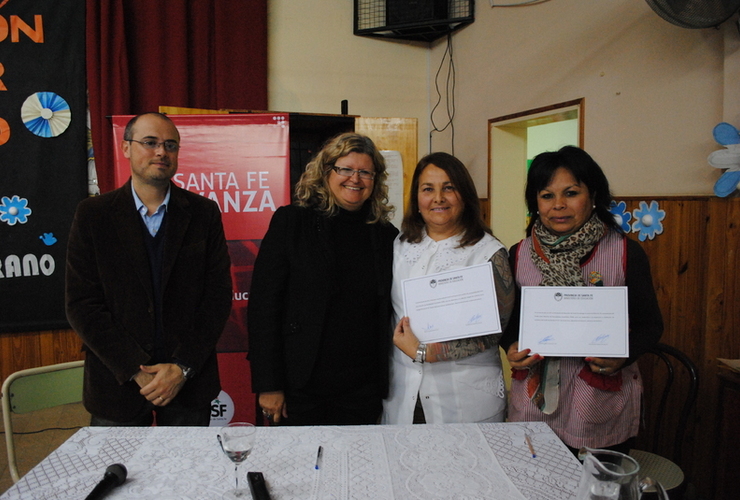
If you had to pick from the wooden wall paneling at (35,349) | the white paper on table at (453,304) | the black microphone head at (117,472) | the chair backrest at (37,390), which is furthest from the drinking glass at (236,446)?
the wooden wall paneling at (35,349)

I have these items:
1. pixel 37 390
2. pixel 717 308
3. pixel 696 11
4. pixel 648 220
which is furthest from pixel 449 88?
pixel 37 390

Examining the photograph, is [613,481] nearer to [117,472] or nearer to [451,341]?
[451,341]

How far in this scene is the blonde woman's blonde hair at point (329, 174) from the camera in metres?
1.75

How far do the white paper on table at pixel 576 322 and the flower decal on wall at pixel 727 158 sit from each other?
128 cm

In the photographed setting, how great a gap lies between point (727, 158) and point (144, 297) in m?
2.54

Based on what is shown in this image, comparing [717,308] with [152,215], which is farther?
[717,308]

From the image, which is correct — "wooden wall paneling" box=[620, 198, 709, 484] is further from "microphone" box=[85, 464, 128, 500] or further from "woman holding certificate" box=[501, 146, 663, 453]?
"microphone" box=[85, 464, 128, 500]

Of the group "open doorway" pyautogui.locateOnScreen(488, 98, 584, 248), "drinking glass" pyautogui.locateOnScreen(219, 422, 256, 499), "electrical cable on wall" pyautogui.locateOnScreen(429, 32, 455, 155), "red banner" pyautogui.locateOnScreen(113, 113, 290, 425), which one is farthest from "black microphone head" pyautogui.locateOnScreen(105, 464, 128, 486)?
"electrical cable on wall" pyautogui.locateOnScreen(429, 32, 455, 155)

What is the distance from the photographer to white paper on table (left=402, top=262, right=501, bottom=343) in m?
1.50

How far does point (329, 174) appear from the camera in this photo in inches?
70.3

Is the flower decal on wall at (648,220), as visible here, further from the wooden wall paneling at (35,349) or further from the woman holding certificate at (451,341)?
the wooden wall paneling at (35,349)

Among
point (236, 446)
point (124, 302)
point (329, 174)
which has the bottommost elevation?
point (236, 446)

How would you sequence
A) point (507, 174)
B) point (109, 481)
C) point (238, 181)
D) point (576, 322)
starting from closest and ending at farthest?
1. point (109, 481)
2. point (576, 322)
3. point (238, 181)
4. point (507, 174)

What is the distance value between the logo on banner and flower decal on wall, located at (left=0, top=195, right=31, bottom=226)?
2124 mm
